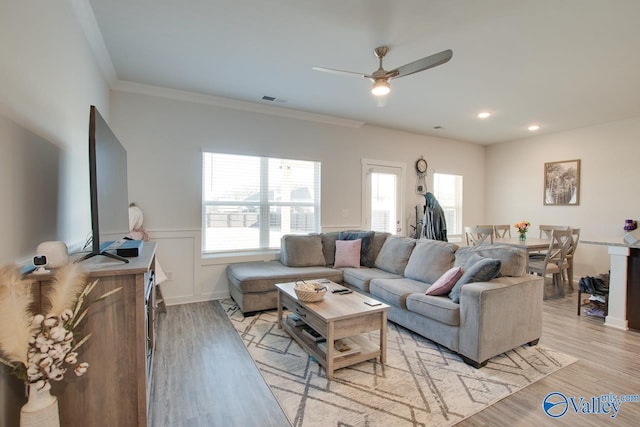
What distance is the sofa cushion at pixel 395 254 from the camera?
380 centimetres

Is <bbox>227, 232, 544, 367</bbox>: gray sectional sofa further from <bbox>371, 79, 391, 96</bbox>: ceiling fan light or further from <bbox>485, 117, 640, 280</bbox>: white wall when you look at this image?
<bbox>485, 117, 640, 280</bbox>: white wall

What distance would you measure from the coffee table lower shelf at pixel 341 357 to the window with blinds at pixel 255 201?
198cm

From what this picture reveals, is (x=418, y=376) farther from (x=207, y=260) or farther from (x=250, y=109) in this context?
(x=250, y=109)

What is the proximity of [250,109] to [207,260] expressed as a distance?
7.27 ft

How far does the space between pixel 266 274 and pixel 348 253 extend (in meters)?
1.25

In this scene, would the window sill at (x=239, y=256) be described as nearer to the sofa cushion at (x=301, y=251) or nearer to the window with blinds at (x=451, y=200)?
the sofa cushion at (x=301, y=251)

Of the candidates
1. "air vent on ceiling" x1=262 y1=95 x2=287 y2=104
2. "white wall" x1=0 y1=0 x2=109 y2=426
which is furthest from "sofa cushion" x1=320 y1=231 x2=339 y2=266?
"white wall" x1=0 y1=0 x2=109 y2=426

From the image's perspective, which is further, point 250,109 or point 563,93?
point 250,109

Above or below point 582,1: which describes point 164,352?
below

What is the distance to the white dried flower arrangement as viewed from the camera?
1.02m

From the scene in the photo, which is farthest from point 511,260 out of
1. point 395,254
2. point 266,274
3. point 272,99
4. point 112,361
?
point 272,99

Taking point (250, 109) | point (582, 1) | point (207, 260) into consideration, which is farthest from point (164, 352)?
point (582, 1)

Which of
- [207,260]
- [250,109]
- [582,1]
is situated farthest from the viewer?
[250,109]

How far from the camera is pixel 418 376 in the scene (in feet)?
7.54
